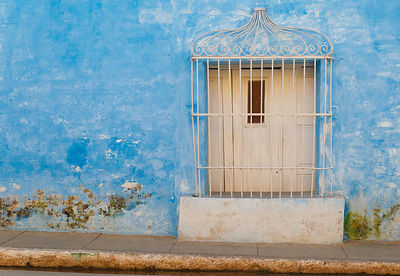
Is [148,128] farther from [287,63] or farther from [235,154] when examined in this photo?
[287,63]

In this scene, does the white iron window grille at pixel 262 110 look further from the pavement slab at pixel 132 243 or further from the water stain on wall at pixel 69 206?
the water stain on wall at pixel 69 206

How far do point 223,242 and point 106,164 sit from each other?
172 centimetres

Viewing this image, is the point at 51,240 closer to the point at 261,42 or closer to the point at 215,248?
the point at 215,248

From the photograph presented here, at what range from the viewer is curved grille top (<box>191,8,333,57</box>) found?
4.64m

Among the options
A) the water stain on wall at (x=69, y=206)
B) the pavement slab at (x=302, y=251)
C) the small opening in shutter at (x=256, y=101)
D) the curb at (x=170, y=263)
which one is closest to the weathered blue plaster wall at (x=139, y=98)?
the water stain on wall at (x=69, y=206)

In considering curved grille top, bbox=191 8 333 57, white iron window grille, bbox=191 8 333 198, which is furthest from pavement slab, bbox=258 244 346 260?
curved grille top, bbox=191 8 333 57

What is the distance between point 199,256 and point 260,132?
5.92 feet

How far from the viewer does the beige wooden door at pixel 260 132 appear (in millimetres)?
5055

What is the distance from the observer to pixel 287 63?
4.87m

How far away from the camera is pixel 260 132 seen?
16.8 ft

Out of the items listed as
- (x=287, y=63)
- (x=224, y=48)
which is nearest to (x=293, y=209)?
(x=287, y=63)

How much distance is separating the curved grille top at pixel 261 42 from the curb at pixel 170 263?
2.32 metres

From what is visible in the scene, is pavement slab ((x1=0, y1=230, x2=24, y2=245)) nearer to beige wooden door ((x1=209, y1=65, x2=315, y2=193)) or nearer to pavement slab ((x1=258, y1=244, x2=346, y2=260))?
beige wooden door ((x1=209, y1=65, x2=315, y2=193))

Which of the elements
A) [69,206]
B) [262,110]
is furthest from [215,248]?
[69,206]
